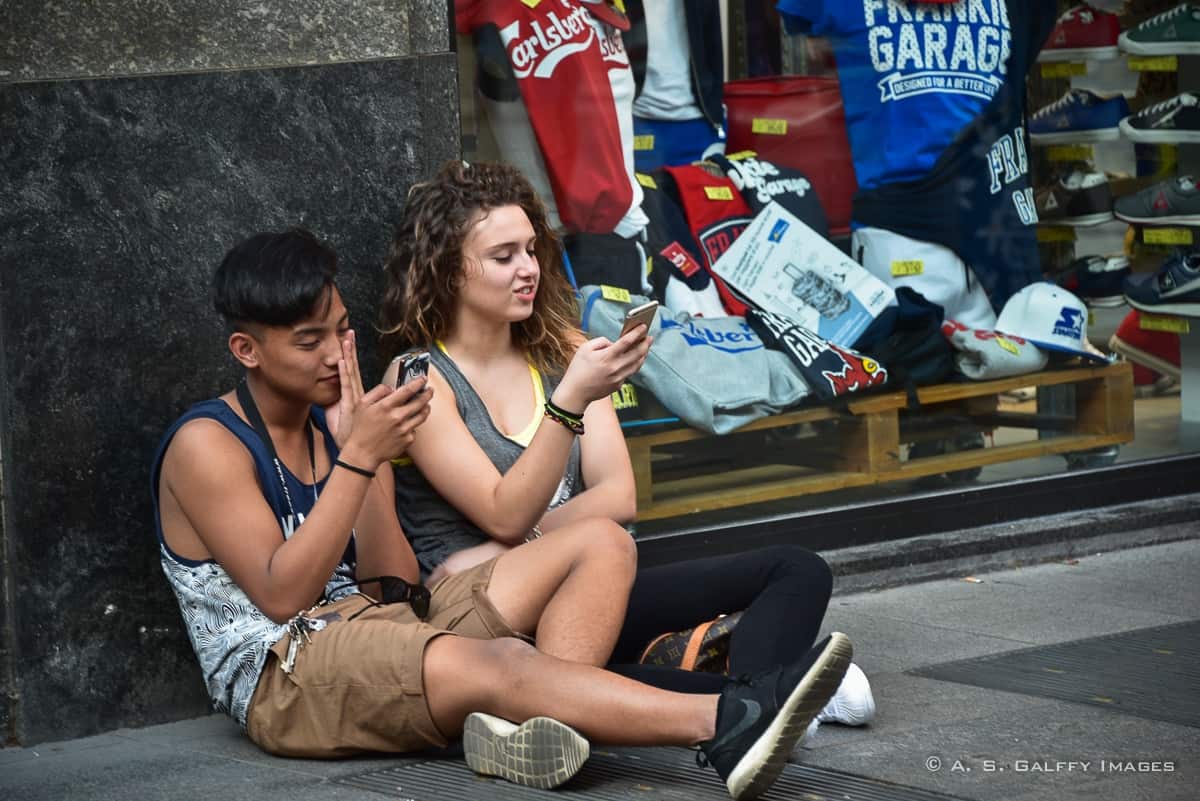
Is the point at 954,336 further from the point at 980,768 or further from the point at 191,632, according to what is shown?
the point at 191,632

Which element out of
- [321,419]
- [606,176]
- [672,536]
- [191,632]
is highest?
[606,176]

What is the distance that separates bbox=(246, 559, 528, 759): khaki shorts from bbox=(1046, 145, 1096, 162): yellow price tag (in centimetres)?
316

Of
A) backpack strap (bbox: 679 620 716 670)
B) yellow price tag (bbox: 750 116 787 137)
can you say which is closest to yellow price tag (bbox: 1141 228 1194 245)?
yellow price tag (bbox: 750 116 787 137)

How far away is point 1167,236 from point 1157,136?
36cm

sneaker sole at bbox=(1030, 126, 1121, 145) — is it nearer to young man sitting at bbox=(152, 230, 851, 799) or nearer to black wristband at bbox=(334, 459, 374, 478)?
young man sitting at bbox=(152, 230, 851, 799)

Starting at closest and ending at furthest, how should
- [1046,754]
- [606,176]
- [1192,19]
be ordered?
[1046,754] < [606,176] < [1192,19]

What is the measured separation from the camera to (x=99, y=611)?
4043 millimetres

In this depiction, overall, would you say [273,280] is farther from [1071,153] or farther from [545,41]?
[1071,153]

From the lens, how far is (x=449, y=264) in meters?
4.17

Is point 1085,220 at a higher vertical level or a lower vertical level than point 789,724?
higher

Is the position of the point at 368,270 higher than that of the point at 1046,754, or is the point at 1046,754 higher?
the point at 368,270

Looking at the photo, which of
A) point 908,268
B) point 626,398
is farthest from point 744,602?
point 908,268

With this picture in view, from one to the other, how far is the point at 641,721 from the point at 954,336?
287 cm

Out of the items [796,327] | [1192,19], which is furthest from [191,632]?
[1192,19]
